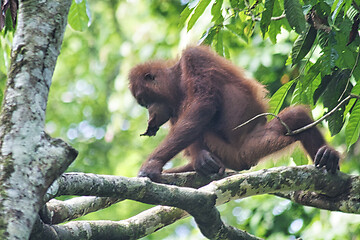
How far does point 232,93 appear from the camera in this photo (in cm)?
559

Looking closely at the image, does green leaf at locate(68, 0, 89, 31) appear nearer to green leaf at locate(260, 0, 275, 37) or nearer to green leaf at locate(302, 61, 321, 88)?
green leaf at locate(260, 0, 275, 37)

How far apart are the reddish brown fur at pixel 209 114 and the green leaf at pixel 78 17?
1.29 m

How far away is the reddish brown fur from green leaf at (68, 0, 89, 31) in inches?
50.6

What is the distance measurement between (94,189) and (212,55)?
3.10 metres

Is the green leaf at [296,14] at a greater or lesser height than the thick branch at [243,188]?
greater

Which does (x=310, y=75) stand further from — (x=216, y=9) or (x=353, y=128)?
(x=216, y=9)

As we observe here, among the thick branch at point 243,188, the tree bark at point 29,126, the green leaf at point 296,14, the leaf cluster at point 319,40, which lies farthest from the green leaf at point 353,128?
the tree bark at point 29,126

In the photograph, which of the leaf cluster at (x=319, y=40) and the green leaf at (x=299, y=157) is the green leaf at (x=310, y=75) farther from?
the green leaf at (x=299, y=157)

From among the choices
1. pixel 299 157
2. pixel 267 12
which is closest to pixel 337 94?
pixel 267 12

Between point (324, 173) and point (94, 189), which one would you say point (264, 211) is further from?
point (94, 189)

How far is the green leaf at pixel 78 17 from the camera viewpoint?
4.44m

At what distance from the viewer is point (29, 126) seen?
7.80 feet

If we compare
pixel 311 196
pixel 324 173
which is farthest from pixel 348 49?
pixel 311 196

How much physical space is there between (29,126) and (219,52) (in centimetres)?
243
